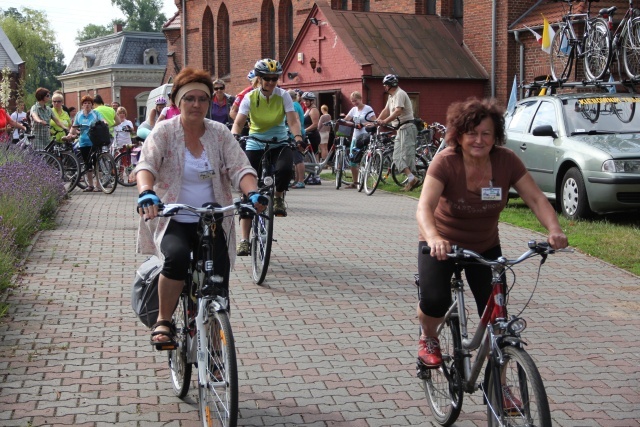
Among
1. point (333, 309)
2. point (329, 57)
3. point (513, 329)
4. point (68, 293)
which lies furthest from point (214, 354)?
point (329, 57)

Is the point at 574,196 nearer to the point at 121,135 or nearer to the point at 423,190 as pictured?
the point at 423,190

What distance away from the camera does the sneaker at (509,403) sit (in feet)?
14.0

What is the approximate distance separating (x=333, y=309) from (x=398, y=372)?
6.41 ft

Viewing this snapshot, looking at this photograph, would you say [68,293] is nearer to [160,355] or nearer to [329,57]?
[160,355]

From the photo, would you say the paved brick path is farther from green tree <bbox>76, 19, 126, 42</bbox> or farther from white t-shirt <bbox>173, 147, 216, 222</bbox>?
green tree <bbox>76, 19, 126, 42</bbox>

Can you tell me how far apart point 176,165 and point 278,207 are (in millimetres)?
5106

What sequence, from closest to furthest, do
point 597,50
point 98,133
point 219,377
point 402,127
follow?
point 219,377, point 597,50, point 402,127, point 98,133

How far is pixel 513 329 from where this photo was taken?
Result: 172 inches

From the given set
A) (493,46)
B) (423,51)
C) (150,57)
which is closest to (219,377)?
(493,46)

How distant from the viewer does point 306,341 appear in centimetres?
716

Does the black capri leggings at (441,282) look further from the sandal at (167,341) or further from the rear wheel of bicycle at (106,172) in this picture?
the rear wheel of bicycle at (106,172)

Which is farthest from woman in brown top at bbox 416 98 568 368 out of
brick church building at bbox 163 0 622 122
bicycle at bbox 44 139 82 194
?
brick church building at bbox 163 0 622 122

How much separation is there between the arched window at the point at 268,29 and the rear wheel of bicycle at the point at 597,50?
25.5 m

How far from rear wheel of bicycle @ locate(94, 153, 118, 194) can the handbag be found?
552 inches
